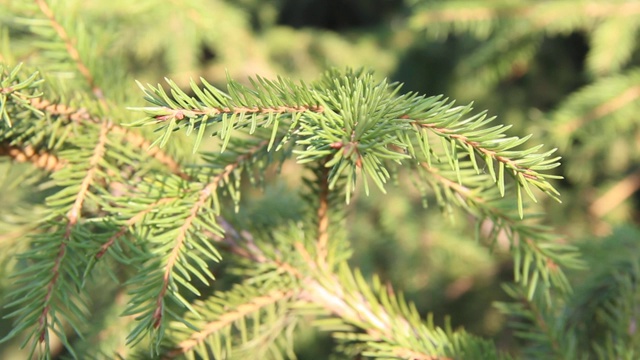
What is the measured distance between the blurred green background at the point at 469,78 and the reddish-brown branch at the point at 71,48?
0.09 m

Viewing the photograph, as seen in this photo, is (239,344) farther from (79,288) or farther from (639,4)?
(639,4)

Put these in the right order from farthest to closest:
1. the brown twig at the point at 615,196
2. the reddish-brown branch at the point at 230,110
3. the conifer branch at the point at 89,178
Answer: the brown twig at the point at 615,196 → the conifer branch at the point at 89,178 → the reddish-brown branch at the point at 230,110

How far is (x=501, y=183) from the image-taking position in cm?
37

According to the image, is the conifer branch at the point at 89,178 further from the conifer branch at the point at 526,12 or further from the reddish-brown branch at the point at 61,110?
the conifer branch at the point at 526,12

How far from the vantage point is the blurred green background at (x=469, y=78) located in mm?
1077

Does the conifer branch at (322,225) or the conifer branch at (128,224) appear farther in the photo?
the conifer branch at (322,225)

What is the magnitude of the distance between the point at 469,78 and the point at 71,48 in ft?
3.84

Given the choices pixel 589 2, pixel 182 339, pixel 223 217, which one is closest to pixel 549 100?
pixel 589 2

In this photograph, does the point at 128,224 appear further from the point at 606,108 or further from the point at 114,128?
the point at 606,108

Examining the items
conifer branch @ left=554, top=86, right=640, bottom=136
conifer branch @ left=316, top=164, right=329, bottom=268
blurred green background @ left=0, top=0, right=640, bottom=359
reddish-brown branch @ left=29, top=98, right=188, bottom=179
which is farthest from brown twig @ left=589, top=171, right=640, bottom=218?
reddish-brown branch @ left=29, top=98, right=188, bottom=179

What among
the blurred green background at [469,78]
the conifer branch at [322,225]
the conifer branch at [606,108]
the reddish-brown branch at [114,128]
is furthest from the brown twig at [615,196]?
the reddish-brown branch at [114,128]

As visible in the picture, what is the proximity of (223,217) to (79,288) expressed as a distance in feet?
0.57

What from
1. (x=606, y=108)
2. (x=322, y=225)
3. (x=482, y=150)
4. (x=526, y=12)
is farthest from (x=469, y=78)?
(x=482, y=150)

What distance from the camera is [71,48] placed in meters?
0.56
